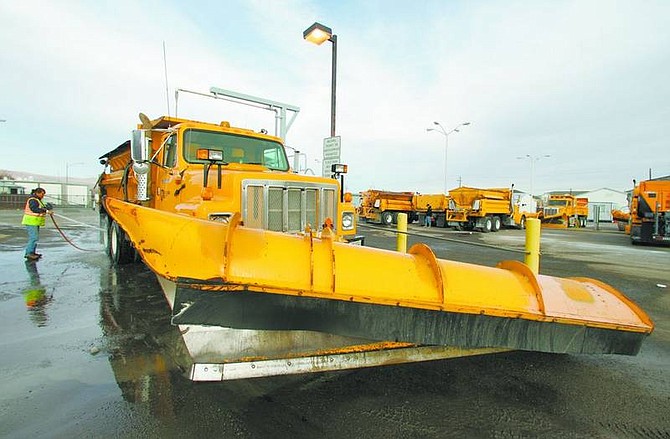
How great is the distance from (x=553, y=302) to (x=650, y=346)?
2293 millimetres

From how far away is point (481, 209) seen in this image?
2356 centimetres

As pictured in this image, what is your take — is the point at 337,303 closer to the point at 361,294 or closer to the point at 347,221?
the point at 361,294

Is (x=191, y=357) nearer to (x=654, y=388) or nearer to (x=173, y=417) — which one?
(x=173, y=417)

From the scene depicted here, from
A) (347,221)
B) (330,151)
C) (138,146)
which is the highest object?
(330,151)

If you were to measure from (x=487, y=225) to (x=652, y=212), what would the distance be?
9569 millimetres

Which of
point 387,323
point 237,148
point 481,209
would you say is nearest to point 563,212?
point 481,209

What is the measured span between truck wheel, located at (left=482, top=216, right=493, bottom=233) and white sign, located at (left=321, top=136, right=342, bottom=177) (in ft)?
59.7

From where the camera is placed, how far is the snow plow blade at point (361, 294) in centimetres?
218

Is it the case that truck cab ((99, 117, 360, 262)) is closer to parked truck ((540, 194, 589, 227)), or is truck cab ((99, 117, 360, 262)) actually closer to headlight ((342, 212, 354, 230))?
headlight ((342, 212, 354, 230))

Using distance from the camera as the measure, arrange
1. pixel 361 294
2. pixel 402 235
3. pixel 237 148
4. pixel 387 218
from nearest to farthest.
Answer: pixel 361 294 → pixel 237 148 → pixel 402 235 → pixel 387 218

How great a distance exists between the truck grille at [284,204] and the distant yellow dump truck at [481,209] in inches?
814

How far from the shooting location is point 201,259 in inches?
84.4

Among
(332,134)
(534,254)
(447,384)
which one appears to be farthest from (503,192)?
(447,384)

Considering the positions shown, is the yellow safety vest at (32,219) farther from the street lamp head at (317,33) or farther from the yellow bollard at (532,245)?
the yellow bollard at (532,245)
